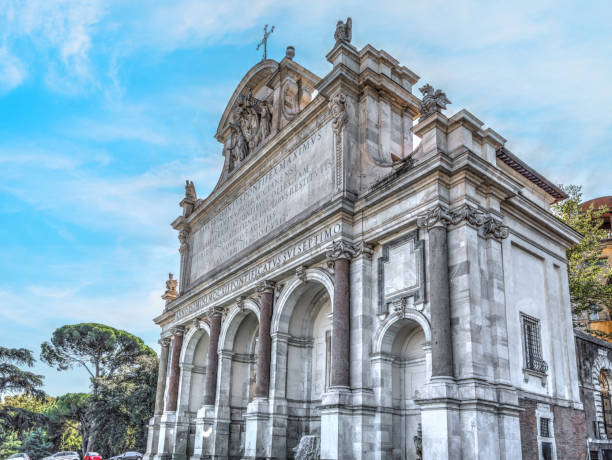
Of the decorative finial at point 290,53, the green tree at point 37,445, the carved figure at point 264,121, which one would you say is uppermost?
the decorative finial at point 290,53

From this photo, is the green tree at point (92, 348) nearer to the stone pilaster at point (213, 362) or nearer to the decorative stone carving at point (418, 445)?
the stone pilaster at point (213, 362)

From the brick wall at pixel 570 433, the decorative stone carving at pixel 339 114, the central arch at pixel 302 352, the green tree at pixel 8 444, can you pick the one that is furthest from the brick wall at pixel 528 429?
the green tree at pixel 8 444

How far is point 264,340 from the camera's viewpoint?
22.0m

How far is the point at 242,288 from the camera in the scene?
2459 centimetres

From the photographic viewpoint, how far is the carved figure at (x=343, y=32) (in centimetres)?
2142

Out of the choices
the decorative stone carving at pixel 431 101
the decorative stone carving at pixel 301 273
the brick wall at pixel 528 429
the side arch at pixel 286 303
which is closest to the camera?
the brick wall at pixel 528 429

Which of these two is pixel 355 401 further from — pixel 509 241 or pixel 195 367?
pixel 195 367

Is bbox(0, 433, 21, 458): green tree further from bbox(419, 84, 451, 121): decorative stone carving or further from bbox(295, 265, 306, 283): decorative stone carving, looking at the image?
bbox(419, 84, 451, 121): decorative stone carving

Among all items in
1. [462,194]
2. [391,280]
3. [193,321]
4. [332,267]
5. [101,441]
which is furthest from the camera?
[101,441]

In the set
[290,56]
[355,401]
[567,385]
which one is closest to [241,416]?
[355,401]

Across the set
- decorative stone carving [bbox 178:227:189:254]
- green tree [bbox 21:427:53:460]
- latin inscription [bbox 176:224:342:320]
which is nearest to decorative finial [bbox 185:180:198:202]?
decorative stone carving [bbox 178:227:189:254]

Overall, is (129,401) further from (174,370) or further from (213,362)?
(213,362)

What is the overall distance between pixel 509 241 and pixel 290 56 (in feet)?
45.6

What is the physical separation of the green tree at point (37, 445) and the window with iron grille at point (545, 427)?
160 ft
